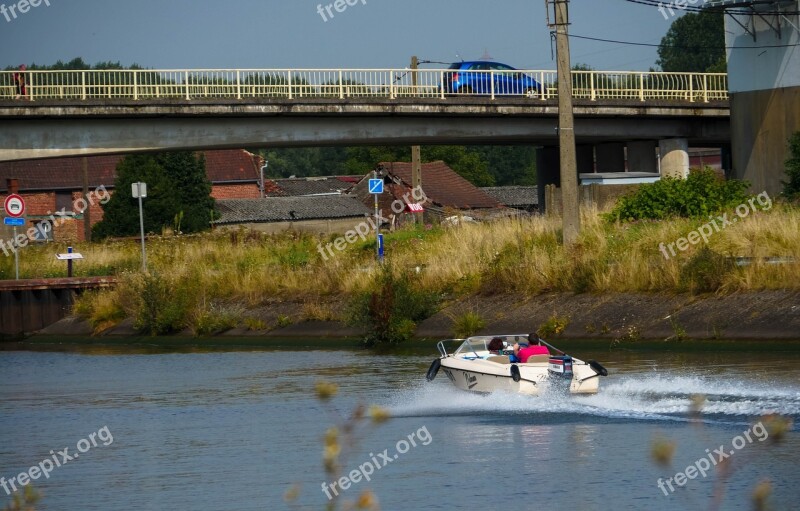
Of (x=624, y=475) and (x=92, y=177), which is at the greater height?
(x=92, y=177)

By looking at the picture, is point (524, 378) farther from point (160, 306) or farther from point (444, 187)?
point (444, 187)

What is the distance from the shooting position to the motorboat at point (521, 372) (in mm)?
20859

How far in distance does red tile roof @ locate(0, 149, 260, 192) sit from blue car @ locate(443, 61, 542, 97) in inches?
1574

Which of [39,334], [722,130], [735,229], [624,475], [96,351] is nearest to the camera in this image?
[624,475]

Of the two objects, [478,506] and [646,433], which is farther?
[646,433]

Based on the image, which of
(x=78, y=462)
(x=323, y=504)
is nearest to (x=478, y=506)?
(x=323, y=504)

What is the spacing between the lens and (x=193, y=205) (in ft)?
255

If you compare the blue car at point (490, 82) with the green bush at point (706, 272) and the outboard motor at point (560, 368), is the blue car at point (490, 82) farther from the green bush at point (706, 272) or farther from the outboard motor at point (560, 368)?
the outboard motor at point (560, 368)

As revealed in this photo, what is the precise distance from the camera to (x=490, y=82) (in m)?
53.7

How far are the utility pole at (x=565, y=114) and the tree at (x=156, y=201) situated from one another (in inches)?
1504

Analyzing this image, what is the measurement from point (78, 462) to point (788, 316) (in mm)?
15842

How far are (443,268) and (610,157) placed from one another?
2587 cm

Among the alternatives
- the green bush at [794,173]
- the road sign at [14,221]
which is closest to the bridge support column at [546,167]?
the green bush at [794,173]

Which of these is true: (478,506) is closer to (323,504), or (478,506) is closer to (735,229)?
(323,504)
